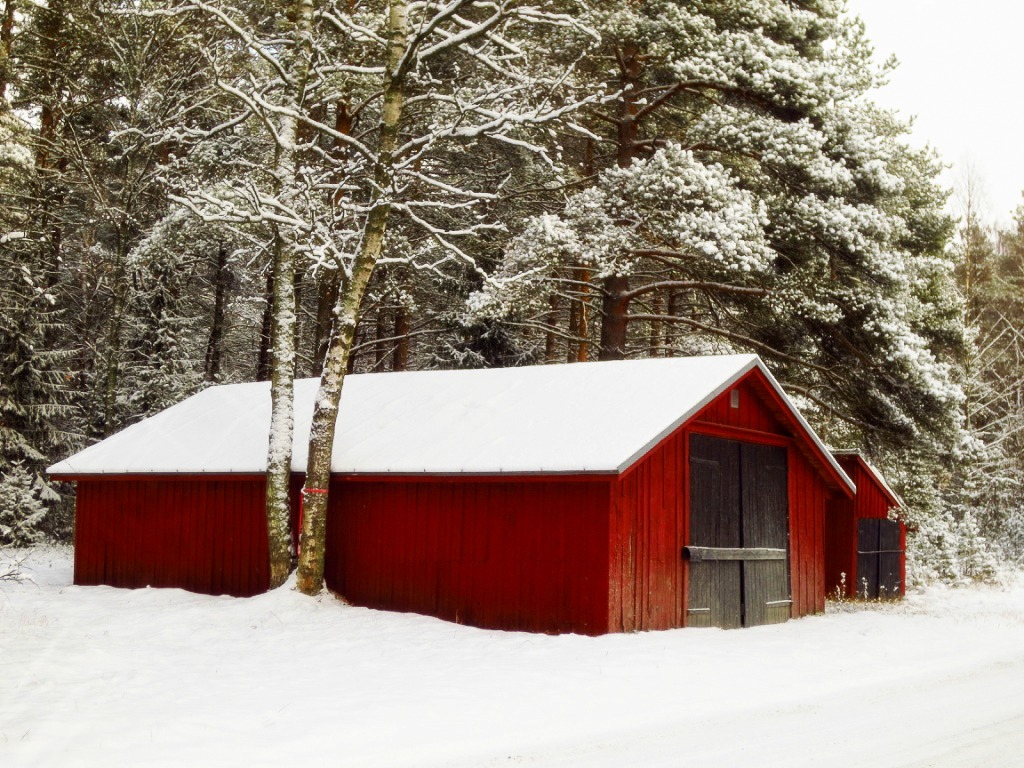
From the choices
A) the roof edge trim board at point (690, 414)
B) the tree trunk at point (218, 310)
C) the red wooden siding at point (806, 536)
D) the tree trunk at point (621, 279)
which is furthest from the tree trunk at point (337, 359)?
the tree trunk at point (218, 310)

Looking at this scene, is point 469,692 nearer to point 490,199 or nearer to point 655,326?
point 490,199

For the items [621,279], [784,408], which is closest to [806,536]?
[784,408]

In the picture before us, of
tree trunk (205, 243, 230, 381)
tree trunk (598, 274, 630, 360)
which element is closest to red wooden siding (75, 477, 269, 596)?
tree trunk (598, 274, 630, 360)

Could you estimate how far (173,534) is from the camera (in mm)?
17734

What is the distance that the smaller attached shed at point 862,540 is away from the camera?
19.8 metres

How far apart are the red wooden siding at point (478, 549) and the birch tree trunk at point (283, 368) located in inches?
38.7

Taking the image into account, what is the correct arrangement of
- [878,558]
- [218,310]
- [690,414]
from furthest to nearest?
[218,310] → [878,558] → [690,414]

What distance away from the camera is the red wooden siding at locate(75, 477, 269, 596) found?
55.0 ft

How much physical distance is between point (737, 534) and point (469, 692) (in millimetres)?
7553

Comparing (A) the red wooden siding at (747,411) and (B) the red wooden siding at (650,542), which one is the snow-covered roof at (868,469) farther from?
(B) the red wooden siding at (650,542)

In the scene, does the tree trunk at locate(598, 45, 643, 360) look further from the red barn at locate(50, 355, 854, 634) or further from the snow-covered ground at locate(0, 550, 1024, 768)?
the snow-covered ground at locate(0, 550, 1024, 768)

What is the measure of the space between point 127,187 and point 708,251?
14.1 metres

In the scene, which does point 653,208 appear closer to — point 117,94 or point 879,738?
point 879,738

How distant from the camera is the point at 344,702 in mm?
8562
